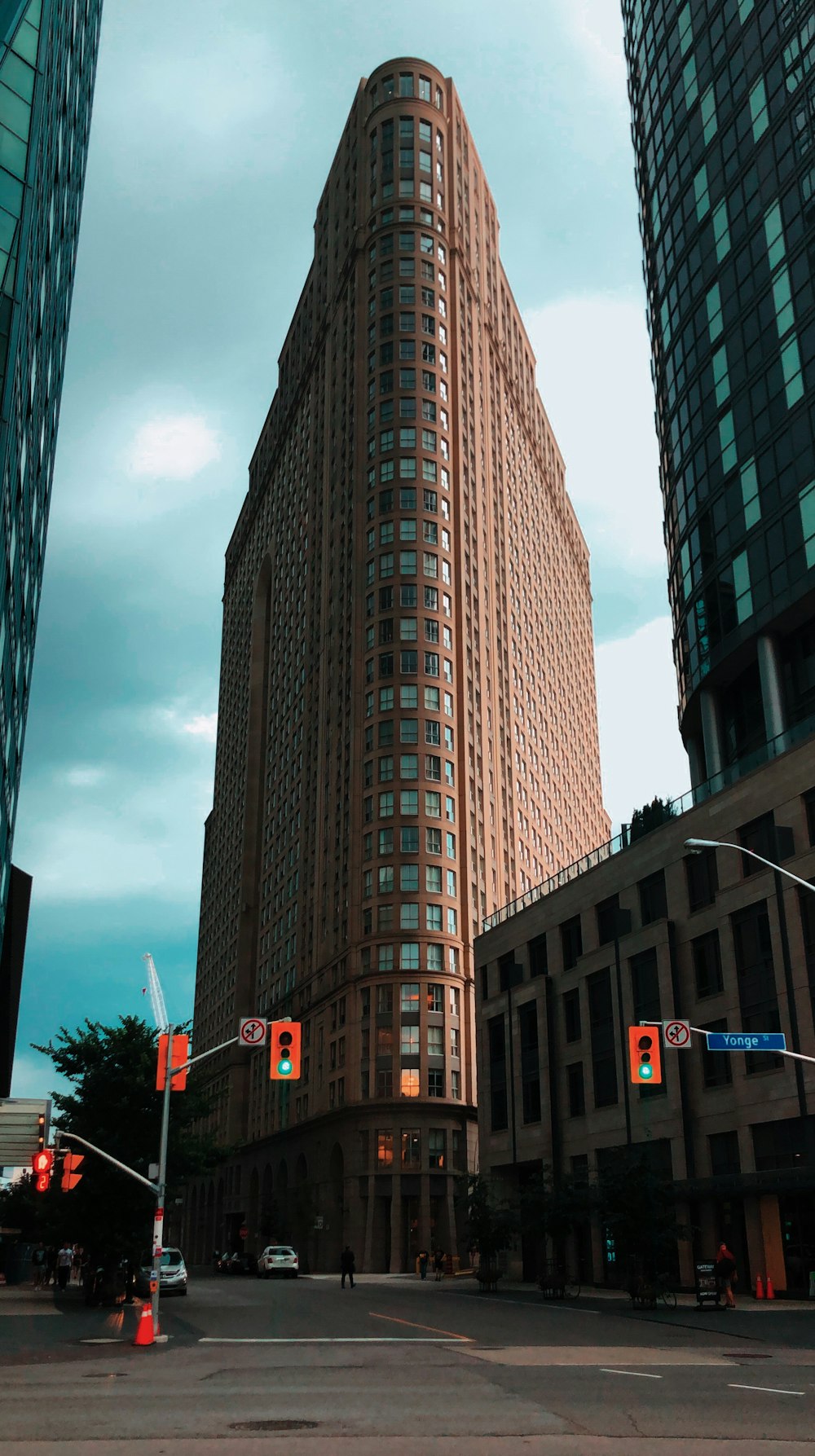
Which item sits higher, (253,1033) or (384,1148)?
(253,1033)

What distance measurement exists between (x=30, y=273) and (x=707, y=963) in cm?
3530

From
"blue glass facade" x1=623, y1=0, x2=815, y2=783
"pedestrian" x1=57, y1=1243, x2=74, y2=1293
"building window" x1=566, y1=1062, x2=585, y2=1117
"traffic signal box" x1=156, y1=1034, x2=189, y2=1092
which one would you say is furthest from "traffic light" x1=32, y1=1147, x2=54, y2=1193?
"blue glass facade" x1=623, y1=0, x2=815, y2=783

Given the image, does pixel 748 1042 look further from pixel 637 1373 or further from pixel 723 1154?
pixel 723 1154

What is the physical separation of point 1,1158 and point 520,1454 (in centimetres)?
4194

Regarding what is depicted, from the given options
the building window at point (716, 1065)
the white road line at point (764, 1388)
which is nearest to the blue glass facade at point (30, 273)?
the white road line at point (764, 1388)

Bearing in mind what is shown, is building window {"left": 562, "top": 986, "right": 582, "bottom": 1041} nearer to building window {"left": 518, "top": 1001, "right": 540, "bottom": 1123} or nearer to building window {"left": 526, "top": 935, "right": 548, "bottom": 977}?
building window {"left": 518, "top": 1001, "right": 540, "bottom": 1123}

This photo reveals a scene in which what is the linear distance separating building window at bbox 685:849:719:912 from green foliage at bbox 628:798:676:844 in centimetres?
288

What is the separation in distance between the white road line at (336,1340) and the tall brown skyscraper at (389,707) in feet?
109

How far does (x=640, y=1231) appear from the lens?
3922cm

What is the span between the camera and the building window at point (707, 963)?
4775 cm

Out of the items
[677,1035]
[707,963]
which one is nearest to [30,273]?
[677,1035]

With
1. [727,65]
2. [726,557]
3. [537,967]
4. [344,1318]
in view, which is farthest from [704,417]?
[344,1318]

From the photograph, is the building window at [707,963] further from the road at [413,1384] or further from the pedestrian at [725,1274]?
the road at [413,1384]

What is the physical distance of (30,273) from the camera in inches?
1483
